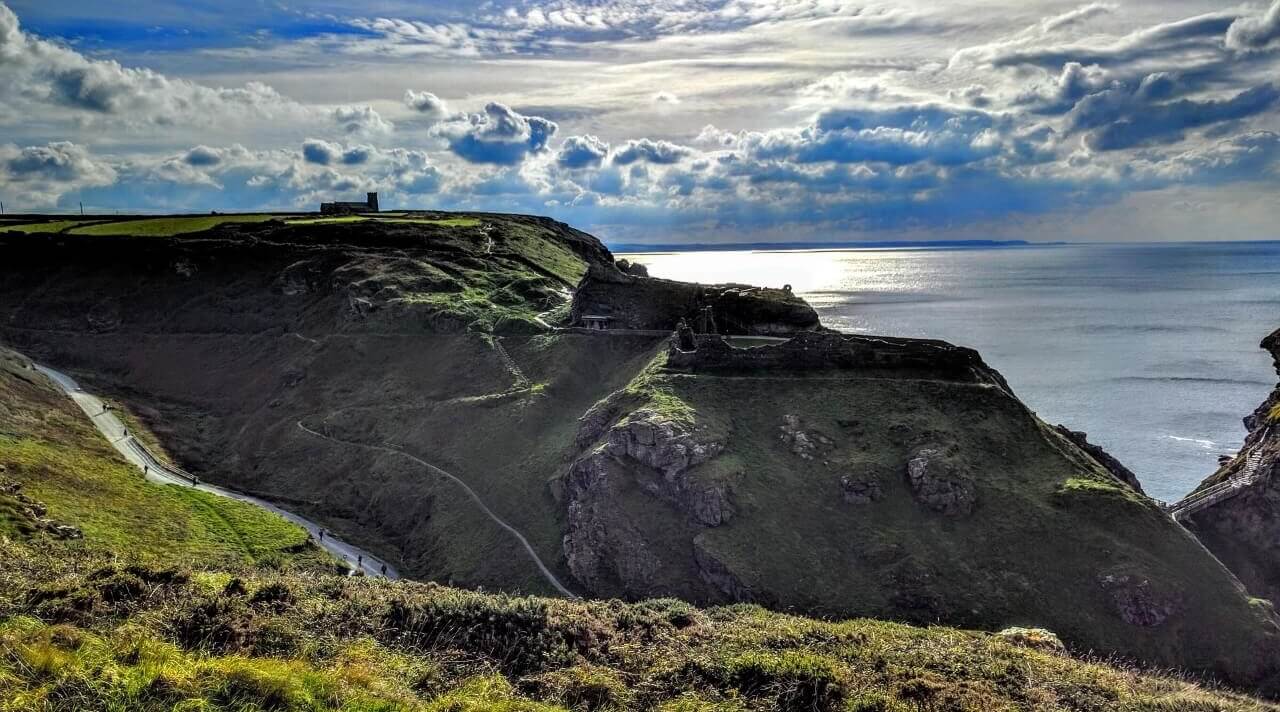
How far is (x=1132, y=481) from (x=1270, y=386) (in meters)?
70.6

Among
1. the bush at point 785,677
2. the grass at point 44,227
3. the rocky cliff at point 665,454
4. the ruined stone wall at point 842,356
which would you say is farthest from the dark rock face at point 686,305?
the grass at point 44,227

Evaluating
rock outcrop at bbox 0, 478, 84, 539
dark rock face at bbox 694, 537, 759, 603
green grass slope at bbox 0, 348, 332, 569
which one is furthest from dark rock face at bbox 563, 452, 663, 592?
rock outcrop at bbox 0, 478, 84, 539

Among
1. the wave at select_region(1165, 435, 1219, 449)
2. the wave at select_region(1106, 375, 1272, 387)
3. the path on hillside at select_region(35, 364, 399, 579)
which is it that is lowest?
the path on hillside at select_region(35, 364, 399, 579)

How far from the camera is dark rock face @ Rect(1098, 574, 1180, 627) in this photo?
107 ft

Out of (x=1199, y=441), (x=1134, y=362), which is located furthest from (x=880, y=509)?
(x=1134, y=362)

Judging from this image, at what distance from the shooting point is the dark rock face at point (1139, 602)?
32.6 metres

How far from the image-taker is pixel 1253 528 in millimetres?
42594

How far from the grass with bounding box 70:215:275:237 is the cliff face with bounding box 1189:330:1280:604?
105316mm

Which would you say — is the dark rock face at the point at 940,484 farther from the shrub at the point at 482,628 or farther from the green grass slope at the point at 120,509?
the green grass slope at the point at 120,509

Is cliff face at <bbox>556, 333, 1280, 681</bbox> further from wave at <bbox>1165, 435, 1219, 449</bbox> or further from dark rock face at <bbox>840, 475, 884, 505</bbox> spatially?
wave at <bbox>1165, 435, 1219, 449</bbox>

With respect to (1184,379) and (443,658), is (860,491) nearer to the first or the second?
(443,658)

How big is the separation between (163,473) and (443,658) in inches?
1787

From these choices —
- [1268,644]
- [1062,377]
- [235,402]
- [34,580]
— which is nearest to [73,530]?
[34,580]

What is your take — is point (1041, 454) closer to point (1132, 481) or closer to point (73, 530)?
point (1132, 481)
